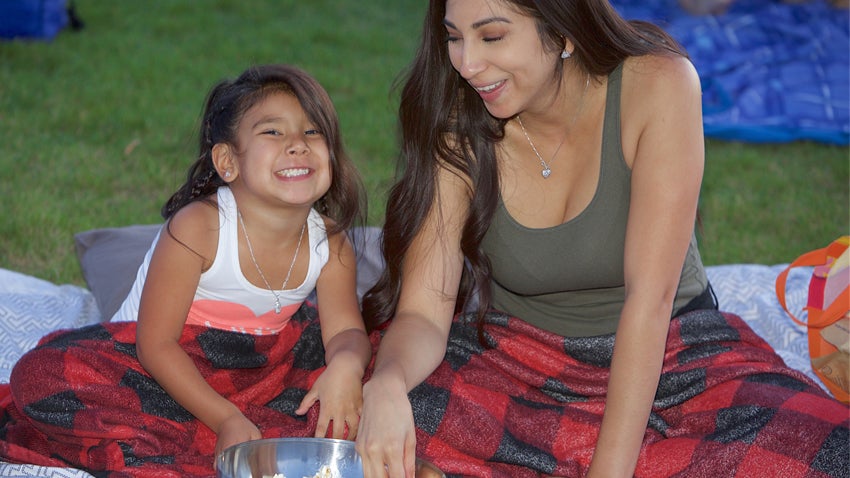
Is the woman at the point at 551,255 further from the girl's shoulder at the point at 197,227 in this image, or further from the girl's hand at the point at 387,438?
the girl's shoulder at the point at 197,227

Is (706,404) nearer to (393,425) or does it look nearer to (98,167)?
(393,425)

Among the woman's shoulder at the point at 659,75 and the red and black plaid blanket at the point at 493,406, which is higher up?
the woman's shoulder at the point at 659,75

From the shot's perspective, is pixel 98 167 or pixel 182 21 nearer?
pixel 98 167

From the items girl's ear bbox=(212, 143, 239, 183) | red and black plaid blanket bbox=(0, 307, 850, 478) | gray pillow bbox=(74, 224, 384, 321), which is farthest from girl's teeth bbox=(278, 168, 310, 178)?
gray pillow bbox=(74, 224, 384, 321)

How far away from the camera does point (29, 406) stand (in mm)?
2209

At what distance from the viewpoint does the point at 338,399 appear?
2.21m

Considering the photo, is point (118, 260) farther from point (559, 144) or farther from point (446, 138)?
point (559, 144)

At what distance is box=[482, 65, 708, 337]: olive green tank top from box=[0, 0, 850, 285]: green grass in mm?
735

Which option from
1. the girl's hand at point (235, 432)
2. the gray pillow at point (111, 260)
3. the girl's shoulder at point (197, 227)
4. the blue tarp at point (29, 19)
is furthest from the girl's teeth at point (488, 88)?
the blue tarp at point (29, 19)

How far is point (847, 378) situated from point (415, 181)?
1.14m

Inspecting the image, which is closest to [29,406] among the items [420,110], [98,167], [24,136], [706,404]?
[420,110]

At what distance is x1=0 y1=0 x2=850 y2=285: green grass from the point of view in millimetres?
4199

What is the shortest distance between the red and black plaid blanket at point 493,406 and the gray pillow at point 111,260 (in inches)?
26.3

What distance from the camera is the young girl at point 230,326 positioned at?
2.20 m
